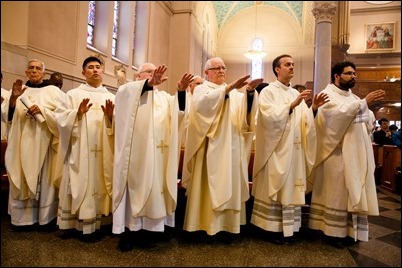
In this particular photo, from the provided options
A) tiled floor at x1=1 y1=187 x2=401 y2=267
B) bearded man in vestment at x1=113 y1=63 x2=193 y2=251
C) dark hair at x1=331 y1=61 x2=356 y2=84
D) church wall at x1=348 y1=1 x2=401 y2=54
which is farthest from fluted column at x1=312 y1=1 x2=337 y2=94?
bearded man in vestment at x1=113 y1=63 x2=193 y2=251

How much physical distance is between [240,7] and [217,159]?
1.46 m

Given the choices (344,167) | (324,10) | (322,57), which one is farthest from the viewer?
(322,57)

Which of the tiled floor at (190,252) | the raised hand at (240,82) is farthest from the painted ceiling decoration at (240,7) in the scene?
the tiled floor at (190,252)

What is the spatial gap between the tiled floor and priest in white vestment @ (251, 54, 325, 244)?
261 mm

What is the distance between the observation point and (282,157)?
3.20 m

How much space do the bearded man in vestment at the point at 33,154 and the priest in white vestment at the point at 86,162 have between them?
0.30 metres

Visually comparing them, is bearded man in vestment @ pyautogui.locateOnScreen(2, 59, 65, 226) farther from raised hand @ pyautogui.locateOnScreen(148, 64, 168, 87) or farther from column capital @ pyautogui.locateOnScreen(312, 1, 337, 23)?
column capital @ pyautogui.locateOnScreen(312, 1, 337, 23)

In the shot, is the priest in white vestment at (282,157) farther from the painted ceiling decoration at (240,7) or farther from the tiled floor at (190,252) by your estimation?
the painted ceiling decoration at (240,7)

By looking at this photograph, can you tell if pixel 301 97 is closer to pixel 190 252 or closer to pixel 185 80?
pixel 185 80

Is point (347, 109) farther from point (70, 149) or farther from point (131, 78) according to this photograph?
point (70, 149)

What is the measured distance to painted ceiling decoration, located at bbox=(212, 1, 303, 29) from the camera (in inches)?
94.0

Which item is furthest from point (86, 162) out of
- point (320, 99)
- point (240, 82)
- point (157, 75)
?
point (320, 99)

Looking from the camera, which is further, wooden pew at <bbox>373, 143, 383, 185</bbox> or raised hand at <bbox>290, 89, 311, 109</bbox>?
wooden pew at <bbox>373, 143, 383, 185</bbox>

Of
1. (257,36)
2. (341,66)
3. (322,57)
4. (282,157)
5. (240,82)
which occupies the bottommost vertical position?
(282,157)
